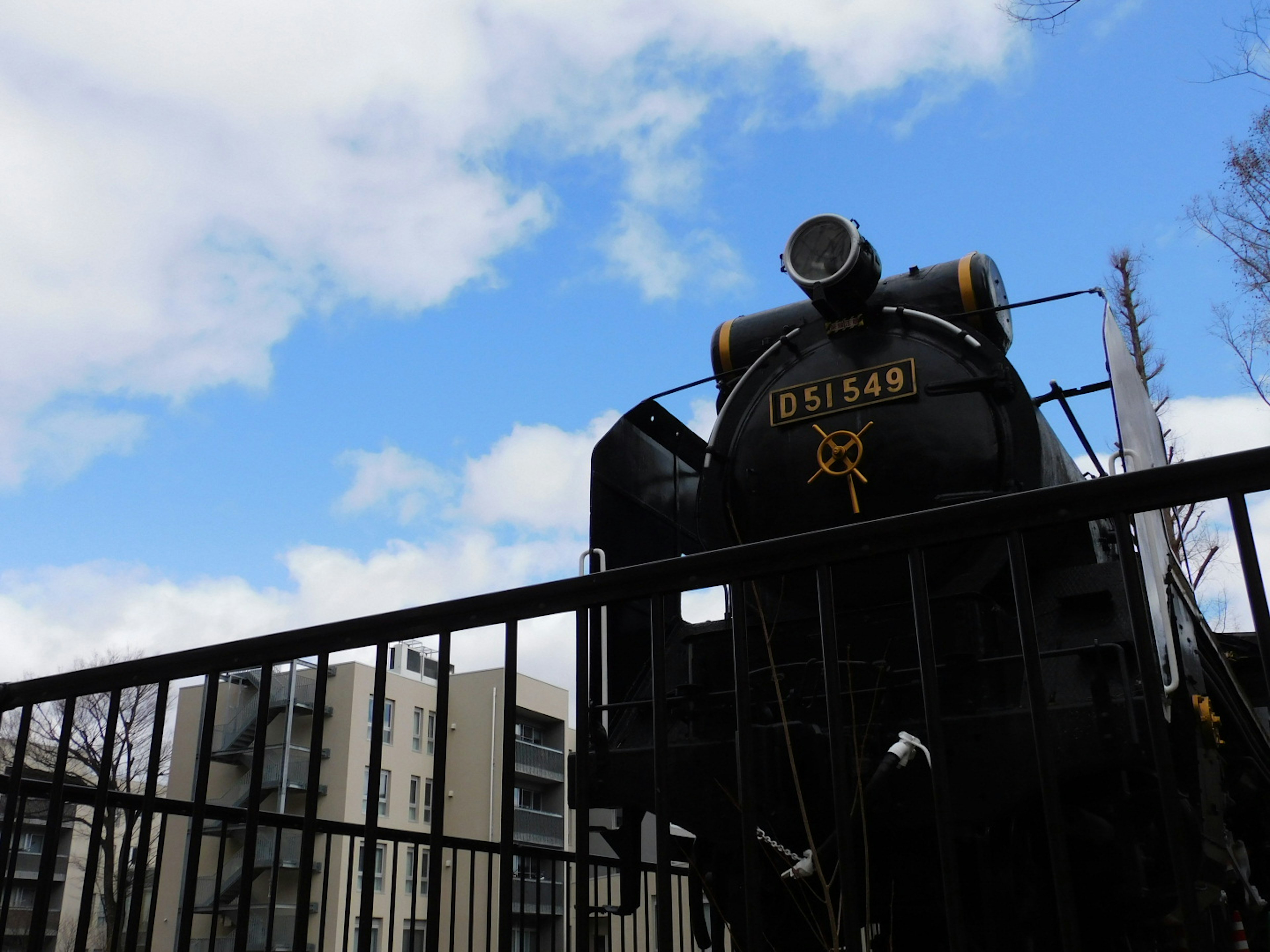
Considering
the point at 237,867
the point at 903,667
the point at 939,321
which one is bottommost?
the point at 903,667

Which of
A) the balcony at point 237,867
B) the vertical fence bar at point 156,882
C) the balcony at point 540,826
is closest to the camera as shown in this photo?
the vertical fence bar at point 156,882

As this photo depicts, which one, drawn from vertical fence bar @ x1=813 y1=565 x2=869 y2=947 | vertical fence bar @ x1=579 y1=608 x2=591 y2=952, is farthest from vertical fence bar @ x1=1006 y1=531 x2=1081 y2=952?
vertical fence bar @ x1=579 y1=608 x2=591 y2=952

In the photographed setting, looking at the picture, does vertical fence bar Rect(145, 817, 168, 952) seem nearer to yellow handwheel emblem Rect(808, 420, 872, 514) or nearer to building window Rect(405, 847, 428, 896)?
building window Rect(405, 847, 428, 896)

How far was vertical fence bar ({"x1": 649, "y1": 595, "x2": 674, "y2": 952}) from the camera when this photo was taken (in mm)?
1901

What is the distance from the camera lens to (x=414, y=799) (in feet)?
122

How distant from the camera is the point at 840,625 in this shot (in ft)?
12.5

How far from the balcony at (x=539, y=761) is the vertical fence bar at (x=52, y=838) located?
3571 centimetres

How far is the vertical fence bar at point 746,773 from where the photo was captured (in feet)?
5.97

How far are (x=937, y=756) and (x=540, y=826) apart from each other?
39052 millimetres

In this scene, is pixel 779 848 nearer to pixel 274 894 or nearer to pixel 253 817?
pixel 253 817

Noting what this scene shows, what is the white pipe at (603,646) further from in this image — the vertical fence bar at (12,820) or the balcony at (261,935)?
the balcony at (261,935)

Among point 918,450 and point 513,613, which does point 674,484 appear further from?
point 513,613

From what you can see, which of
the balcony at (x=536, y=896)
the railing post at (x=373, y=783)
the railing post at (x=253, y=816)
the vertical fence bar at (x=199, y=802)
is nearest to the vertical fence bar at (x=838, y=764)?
the balcony at (x=536, y=896)

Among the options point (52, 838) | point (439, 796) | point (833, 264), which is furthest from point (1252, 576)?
point (833, 264)
